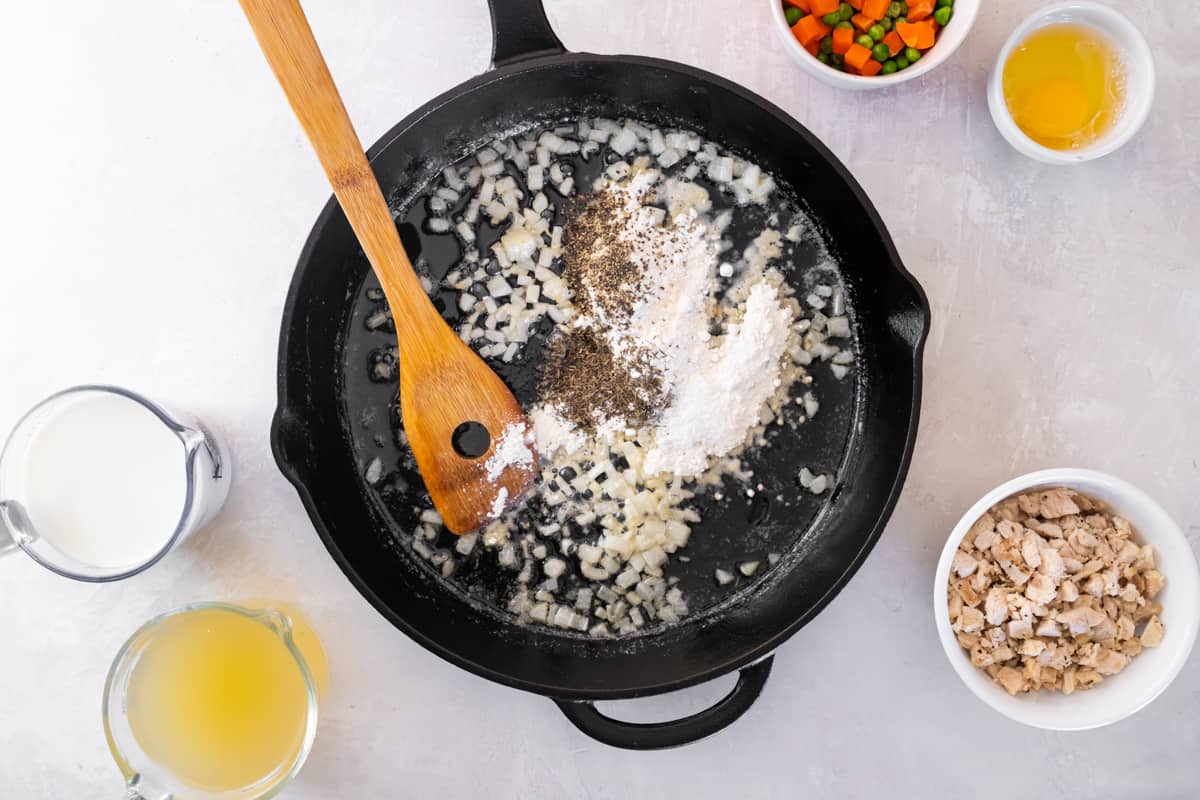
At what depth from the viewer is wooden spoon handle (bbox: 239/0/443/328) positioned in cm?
105

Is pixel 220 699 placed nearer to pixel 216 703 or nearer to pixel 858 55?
pixel 216 703

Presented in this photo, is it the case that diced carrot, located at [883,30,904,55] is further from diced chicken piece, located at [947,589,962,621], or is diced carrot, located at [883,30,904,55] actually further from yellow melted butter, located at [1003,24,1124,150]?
diced chicken piece, located at [947,589,962,621]

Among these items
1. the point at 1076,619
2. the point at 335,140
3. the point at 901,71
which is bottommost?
the point at 1076,619

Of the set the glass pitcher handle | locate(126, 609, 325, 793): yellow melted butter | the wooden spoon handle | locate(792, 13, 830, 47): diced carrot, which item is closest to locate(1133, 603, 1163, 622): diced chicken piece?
locate(792, 13, 830, 47): diced carrot

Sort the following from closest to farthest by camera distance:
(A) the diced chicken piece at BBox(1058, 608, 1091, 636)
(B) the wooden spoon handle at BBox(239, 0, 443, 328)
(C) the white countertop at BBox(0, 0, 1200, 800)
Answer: (B) the wooden spoon handle at BBox(239, 0, 443, 328), (A) the diced chicken piece at BBox(1058, 608, 1091, 636), (C) the white countertop at BBox(0, 0, 1200, 800)

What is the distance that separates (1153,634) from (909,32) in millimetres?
866

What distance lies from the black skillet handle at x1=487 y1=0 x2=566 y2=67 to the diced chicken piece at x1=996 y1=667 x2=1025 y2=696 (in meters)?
1.00

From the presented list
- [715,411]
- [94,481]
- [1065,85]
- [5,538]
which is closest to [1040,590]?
[715,411]

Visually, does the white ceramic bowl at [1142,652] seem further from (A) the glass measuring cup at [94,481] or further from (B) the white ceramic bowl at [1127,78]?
(A) the glass measuring cup at [94,481]

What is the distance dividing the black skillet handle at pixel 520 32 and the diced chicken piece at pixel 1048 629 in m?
0.97

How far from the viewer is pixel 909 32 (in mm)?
1224

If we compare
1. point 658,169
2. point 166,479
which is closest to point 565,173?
point 658,169

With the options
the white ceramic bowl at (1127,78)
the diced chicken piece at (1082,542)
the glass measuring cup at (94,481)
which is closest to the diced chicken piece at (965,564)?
the diced chicken piece at (1082,542)

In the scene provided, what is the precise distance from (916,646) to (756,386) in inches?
17.9
